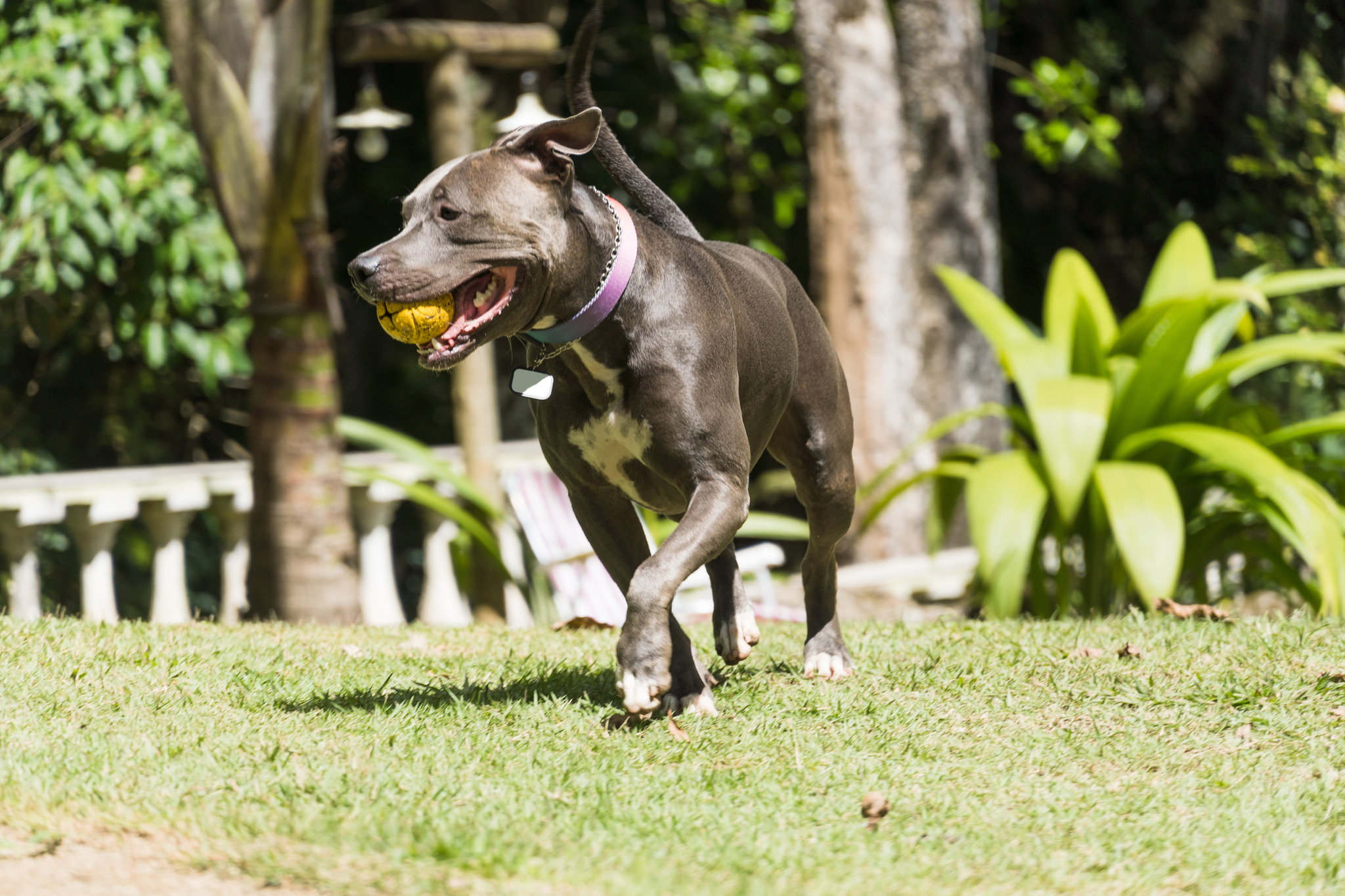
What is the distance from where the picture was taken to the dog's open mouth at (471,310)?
353 cm

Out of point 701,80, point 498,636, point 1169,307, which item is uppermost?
point 701,80

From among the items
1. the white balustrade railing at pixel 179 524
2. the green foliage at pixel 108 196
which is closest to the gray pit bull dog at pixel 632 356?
the white balustrade railing at pixel 179 524

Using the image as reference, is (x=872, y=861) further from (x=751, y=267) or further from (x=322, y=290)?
(x=322, y=290)

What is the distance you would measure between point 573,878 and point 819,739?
3.90 feet

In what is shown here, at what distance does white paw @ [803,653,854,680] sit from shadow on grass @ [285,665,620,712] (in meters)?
0.65

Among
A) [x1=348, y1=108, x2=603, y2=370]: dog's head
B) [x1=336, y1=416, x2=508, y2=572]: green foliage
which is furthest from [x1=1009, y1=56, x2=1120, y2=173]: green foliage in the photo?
[x1=348, y1=108, x2=603, y2=370]: dog's head

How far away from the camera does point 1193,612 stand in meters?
5.68

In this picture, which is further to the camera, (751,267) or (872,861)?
(751,267)

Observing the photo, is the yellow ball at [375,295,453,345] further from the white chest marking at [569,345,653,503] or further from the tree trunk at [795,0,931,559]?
the tree trunk at [795,0,931,559]

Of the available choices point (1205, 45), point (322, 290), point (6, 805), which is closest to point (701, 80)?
point (1205, 45)

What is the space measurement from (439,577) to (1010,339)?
12.9ft

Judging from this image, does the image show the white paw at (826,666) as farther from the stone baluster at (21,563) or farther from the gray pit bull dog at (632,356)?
the stone baluster at (21,563)

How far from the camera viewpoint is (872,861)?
2871mm

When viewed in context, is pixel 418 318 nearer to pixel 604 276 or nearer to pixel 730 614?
pixel 604 276
